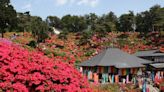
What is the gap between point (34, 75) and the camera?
16.9m

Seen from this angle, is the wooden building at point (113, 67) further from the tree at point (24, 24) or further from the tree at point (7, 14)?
the tree at point (24, 24)

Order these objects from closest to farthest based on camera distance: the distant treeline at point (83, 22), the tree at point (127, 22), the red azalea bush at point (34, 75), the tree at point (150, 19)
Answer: the red azalea bush at point (34, 75) → the distant treeline at point (83, 22) → the tree at point (150, 19) → the tree at point (127, 22)

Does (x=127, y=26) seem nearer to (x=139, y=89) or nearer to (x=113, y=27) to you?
(x=113, y=27)

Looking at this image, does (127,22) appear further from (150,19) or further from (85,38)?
(85,38)

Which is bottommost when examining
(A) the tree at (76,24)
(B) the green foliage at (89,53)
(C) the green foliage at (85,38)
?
(B) the green foliage at (89,53)

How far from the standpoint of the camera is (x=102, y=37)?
7956 cm

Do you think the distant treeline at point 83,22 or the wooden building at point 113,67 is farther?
the distant treeline at point 83,22

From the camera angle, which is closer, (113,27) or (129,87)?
(129,87)

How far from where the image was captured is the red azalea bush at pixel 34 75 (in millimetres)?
16531

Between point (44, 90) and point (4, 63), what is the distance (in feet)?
7.55

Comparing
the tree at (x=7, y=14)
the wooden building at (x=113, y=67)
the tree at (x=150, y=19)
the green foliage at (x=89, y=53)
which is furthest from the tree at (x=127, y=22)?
the wooden building at (x=113, y=67)

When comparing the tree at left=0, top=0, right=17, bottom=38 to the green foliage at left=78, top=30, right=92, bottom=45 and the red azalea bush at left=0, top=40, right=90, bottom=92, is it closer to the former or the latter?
the green foliage at left=78, top=30, right=92, bottom=45

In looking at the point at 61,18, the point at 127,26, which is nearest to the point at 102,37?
the point at 127,26

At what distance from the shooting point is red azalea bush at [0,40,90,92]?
54.2ft
